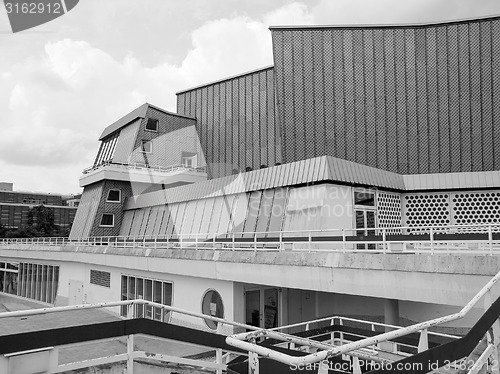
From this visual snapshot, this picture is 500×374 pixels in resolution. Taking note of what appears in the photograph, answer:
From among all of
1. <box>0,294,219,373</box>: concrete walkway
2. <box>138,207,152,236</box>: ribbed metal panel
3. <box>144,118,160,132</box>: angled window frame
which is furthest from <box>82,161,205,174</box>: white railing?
<box>0,294,219,373</box>: concrete walkway

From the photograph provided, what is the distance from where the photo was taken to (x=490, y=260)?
8.84m

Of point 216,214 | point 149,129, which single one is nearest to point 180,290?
point 216,214

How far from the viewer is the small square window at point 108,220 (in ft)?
115

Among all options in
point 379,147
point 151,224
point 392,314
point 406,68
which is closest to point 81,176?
point 151,224

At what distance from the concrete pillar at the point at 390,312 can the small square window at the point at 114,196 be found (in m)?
28.1

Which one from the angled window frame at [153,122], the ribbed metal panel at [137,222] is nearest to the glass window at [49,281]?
the ribbed metal panel at [137,222]

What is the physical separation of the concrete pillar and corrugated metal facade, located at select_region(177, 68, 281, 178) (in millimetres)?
20694

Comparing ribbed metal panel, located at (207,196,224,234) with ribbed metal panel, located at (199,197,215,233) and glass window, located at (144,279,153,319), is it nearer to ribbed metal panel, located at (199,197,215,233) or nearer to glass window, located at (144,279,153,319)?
ribbed metal panel, located at (199,197,215,233)

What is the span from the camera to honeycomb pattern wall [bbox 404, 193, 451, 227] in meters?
23.1

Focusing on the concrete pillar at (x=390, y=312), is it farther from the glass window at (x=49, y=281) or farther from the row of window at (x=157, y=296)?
the glass window at (x=49, y=281)

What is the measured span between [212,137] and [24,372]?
34.8 m

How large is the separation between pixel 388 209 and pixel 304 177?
228 inches

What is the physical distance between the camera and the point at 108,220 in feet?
116

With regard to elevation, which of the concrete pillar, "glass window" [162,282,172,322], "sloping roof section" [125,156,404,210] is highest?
"sloping roof section" [125,156,404,210]
